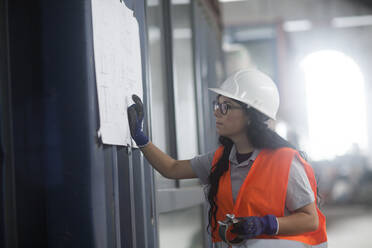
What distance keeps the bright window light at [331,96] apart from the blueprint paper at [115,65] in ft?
58.3

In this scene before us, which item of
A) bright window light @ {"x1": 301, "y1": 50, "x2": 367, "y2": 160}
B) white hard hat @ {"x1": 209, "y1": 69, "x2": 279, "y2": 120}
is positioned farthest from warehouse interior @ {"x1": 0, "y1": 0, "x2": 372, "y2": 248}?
bright window light @ {"x1": 301, "y1": 50, "x2": 367, "y2": 160}

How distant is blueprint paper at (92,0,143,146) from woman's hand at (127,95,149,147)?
0.03 metres

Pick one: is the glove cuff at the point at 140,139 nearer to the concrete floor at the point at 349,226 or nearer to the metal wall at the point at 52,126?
the metal wall at the point at 52,126

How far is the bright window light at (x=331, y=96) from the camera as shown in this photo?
1958 cm

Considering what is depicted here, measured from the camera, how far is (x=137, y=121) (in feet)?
8.01

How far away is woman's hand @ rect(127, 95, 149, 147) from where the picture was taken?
242 centimetres

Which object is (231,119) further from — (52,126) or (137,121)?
(52,126)

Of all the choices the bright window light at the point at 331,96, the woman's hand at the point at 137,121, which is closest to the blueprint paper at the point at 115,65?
the woman's hand at the point at 137,121

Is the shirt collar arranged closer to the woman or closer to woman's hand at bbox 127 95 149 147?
the woman

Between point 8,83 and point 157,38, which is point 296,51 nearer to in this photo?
point 157,38

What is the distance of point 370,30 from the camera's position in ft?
65.2

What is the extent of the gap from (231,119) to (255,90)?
206 millimetres

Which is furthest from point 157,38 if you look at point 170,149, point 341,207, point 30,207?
point 341,207

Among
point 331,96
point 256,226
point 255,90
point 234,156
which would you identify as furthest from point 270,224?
point 331,96
